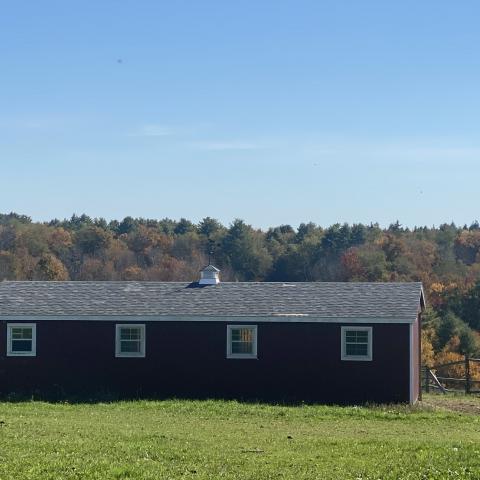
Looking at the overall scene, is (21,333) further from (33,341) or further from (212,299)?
(212,299)

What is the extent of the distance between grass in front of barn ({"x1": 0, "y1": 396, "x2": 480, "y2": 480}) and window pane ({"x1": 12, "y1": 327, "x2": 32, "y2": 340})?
3.87 metres

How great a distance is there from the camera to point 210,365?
35438 millimetres

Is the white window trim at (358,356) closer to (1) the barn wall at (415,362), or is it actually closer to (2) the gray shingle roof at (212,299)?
(2) the gray shingle roof at (212,299)

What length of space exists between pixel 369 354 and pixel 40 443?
15790mm

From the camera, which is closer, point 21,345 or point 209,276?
point 21,345

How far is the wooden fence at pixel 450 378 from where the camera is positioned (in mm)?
40469

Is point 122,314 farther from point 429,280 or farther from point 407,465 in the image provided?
point 429,280

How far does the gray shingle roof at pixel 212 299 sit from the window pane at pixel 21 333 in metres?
0.60

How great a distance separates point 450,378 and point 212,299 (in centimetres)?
1569

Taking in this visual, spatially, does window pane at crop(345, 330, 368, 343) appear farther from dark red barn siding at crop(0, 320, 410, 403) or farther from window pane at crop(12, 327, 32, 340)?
window pane at crop(12, 327, 32, 340)

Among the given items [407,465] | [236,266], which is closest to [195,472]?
[407,465]

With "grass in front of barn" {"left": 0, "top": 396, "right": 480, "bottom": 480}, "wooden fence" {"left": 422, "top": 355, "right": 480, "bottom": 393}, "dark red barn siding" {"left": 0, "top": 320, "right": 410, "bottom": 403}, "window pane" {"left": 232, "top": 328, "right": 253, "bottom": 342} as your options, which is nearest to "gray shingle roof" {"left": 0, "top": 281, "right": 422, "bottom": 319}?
"dark red barn siding" {"left": 0, "top": 320, "right": 410, "bottom": 403}

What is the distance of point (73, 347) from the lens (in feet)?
118

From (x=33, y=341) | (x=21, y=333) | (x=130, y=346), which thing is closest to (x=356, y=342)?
(x=130, y=346)
